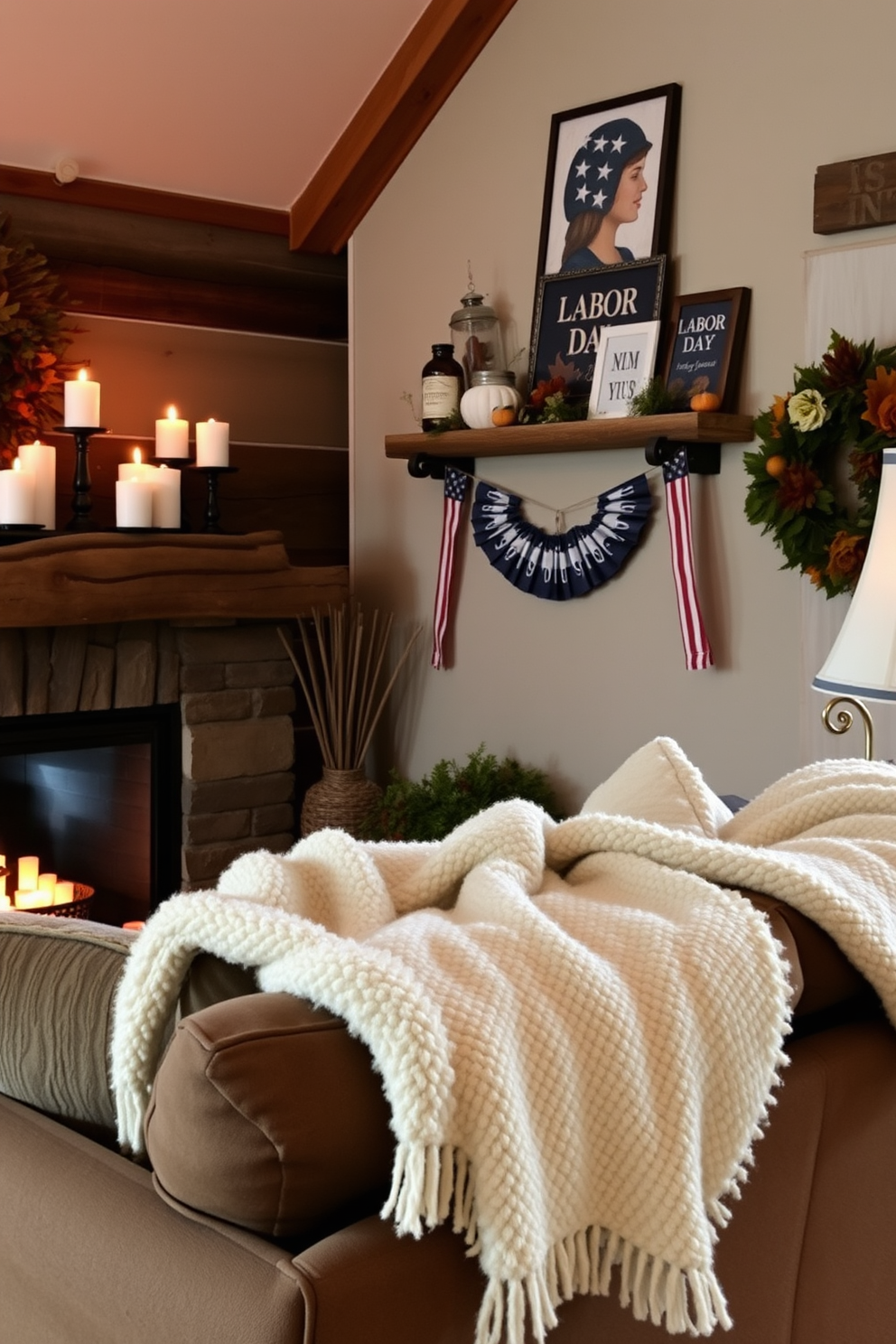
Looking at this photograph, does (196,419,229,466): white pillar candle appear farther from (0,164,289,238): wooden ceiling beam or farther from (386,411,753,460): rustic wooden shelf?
(0,164,289,238): wooden ceiling beam

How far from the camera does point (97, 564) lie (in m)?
3.48

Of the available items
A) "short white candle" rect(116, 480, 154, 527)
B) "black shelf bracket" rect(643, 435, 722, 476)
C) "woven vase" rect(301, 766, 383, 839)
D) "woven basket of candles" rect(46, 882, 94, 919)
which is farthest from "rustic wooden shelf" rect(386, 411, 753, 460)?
"woven basket of candles" rect(46, 882, 94, 919)

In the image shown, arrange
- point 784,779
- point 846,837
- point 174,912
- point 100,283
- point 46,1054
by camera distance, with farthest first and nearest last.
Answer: point 100,283 → point 784,779 → point 846,837 → point 46,1054 → point 174,912

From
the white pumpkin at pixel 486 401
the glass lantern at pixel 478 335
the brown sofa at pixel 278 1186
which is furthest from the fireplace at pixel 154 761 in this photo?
the brown sofa at pixel 278 1186

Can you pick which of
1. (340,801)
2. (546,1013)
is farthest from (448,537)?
(546,1013)

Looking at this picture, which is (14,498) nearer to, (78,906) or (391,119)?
(78,906)

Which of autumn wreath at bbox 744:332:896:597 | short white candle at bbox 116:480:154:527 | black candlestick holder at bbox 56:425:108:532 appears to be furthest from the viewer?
black candlestick holder at bbox 56:425:108:532

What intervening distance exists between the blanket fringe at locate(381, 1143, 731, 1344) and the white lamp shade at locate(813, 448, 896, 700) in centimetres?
150

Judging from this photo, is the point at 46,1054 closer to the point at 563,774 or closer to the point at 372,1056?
the point at 372,1056

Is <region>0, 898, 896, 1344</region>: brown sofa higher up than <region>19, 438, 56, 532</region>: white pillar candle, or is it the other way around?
<region>19, 438, 56, 532</region>: white pillar candle

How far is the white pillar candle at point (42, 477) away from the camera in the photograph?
3502 mm

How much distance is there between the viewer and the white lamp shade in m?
2.39

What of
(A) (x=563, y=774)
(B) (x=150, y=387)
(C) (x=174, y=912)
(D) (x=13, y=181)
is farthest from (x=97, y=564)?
(C) (x=174, y=912)

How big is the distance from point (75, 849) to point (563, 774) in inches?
54.4
